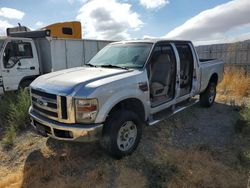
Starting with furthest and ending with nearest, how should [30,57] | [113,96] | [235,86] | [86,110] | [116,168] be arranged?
[235,86] → [30,57] → [116,168] → [113,96] → [86,110]

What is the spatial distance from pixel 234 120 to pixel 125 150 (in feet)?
10.7

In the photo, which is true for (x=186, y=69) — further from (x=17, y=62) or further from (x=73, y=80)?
(x=17, y=62)

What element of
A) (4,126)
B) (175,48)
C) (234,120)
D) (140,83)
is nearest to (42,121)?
→ (140,83)

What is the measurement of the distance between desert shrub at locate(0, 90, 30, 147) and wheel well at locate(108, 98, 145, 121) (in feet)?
8.07

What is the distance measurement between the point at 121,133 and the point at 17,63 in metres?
5.43

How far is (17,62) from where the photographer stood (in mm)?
7684

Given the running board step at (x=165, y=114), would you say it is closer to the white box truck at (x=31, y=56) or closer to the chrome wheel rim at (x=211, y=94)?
the chrome wheel rim at (x=211, y=94)

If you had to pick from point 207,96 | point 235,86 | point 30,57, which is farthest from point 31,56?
point 235,86

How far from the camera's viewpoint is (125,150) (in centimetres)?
384

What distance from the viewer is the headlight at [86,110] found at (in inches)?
128

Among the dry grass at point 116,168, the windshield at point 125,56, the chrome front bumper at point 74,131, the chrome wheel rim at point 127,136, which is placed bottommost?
the dry grass at point 116,168

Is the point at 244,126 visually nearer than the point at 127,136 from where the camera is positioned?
No

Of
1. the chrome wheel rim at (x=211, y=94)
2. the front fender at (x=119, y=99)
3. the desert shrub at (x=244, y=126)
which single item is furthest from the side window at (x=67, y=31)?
the desert shrub at (x=244, y=126)

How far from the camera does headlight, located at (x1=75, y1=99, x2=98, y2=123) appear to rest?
3254 millimetres
